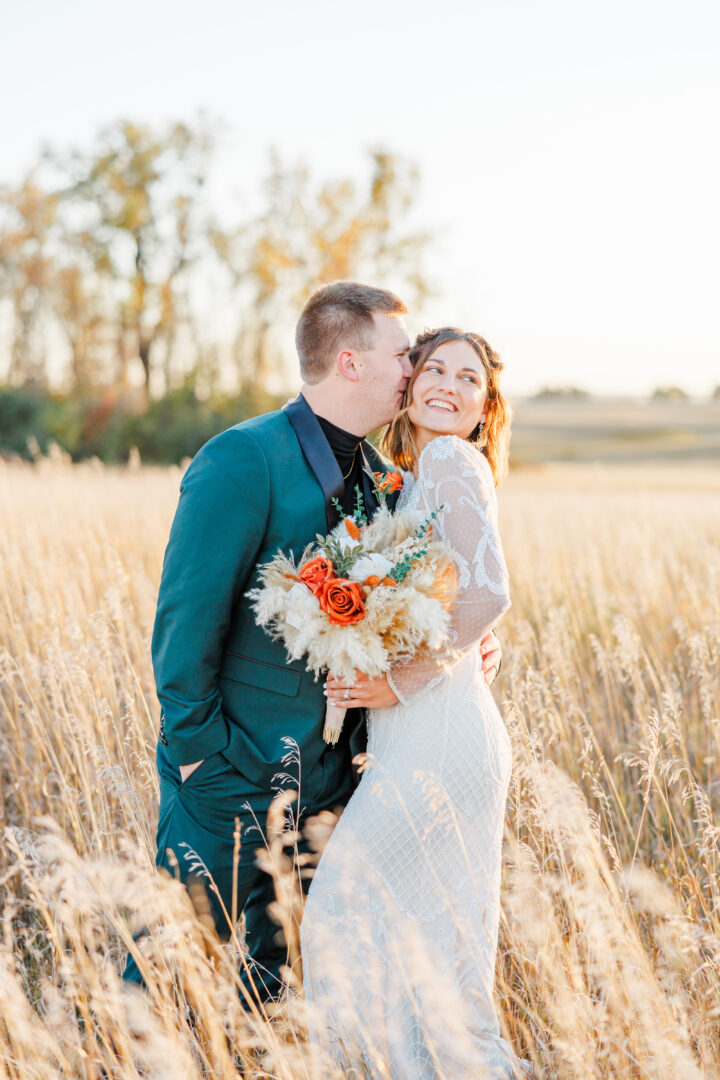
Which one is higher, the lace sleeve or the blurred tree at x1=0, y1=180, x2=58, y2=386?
the blurred tree at x1=0, y1=180, x2=58, y2=386

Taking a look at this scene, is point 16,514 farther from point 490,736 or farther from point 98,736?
point 490,736

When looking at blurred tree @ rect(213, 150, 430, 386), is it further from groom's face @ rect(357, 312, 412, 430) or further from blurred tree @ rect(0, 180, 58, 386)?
groom's face @ rect(357, 312, 412, 430)

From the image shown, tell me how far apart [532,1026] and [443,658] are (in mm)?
1300

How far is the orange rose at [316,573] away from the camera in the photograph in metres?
2.37

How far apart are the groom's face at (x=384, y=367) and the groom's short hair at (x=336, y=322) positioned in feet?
0.11

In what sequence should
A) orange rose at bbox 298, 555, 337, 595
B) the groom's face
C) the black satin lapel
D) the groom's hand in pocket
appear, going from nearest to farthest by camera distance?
orange rose at bbox 298, 555, 337, 595
the groom's hand in pocket
the black satin lapel
the groom's face

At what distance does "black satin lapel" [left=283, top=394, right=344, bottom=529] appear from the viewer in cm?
281

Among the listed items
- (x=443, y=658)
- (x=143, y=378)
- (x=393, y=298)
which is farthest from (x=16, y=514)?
(x=143, y=378)

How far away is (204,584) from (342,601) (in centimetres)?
51

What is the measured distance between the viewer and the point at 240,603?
2.76 m

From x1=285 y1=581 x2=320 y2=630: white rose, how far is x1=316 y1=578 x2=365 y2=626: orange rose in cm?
5

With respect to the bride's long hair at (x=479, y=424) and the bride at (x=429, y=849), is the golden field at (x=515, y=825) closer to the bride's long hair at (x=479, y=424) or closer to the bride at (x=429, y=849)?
the bride at (x=429, y=849)

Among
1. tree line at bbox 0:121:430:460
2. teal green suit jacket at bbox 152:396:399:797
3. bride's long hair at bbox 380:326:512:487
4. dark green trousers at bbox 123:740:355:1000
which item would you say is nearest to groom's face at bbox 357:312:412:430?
bride's long hair at bbox 380:326:512:487

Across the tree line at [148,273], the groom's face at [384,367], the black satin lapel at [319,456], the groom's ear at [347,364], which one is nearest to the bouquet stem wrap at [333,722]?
the black satin lapel at [319,456]
